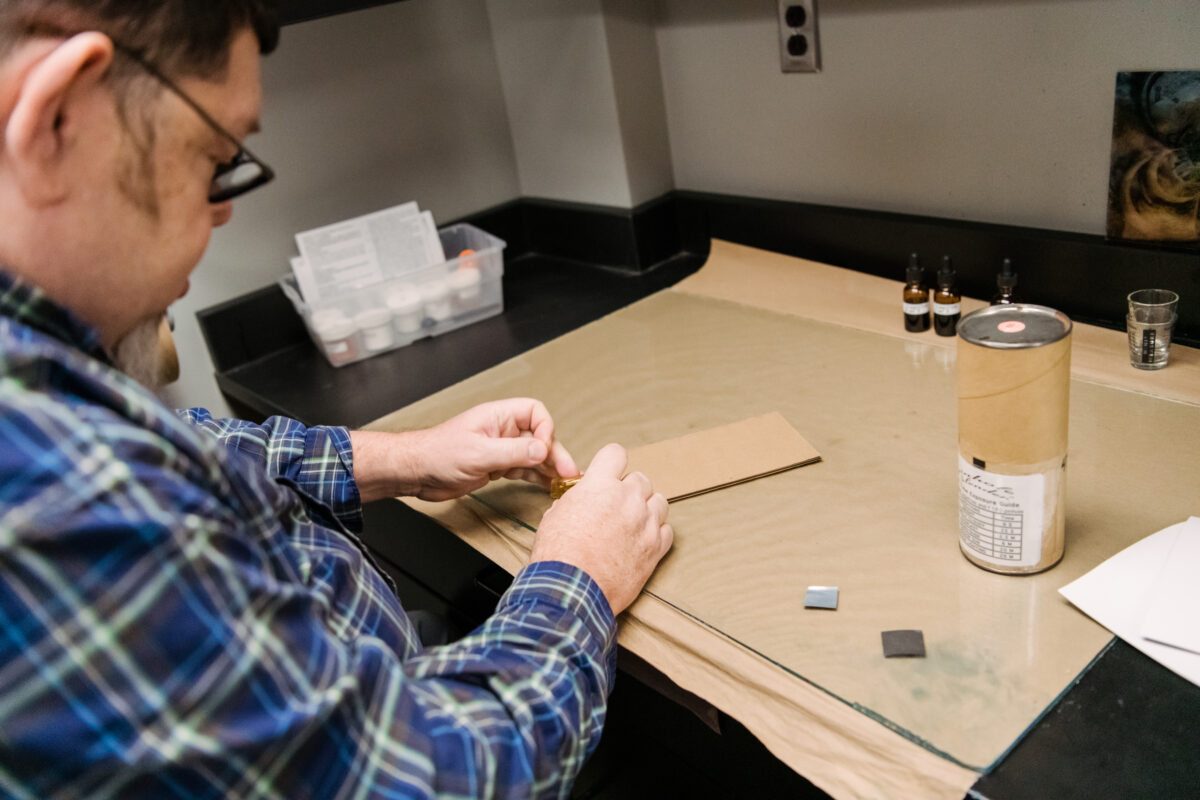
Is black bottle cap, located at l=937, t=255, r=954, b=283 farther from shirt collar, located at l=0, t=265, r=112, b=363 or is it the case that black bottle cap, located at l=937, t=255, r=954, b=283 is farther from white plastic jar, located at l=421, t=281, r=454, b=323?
shirt collar, located at l=0, t=265, r=112, b=363

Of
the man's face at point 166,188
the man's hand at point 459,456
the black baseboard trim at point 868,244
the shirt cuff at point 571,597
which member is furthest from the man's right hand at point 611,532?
the black baseboard trim at point 868,244

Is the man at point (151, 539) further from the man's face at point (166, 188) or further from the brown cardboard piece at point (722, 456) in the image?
the brown cardboard piece at point (722, 456)

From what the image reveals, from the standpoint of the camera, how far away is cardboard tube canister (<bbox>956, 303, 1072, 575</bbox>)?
2.36 feet

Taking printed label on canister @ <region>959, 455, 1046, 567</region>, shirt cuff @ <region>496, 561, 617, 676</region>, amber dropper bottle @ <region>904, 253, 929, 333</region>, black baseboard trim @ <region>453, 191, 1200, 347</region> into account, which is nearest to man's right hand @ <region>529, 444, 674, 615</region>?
shirt cuff @ <region>496, 561, 617, 676</region>

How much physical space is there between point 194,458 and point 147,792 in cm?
20

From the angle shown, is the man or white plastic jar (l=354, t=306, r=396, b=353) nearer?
the man

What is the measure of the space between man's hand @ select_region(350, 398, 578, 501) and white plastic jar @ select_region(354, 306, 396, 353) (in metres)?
0.52

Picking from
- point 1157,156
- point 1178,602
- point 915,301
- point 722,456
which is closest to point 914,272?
point 915,301

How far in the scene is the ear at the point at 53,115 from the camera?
0.51 meters

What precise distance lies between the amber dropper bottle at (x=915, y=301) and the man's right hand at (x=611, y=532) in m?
0.57

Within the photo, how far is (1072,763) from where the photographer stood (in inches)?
25.2

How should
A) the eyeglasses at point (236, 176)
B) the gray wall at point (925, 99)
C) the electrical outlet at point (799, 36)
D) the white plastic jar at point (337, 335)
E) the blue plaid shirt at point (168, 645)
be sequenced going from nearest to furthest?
the blue plaid shirt at point (168, 645)
the eyeglasses at point (236, 176)
the gray wall at point (925, 99)
the electrical outlet at point (799, 36)
the white plastic jar at point (337, 335)

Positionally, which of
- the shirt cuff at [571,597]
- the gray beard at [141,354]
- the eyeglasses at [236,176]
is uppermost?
the eyeglasses at [236,176]

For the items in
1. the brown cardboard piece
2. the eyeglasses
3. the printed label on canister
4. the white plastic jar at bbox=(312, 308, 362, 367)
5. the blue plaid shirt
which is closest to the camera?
the blue plaid shirt
